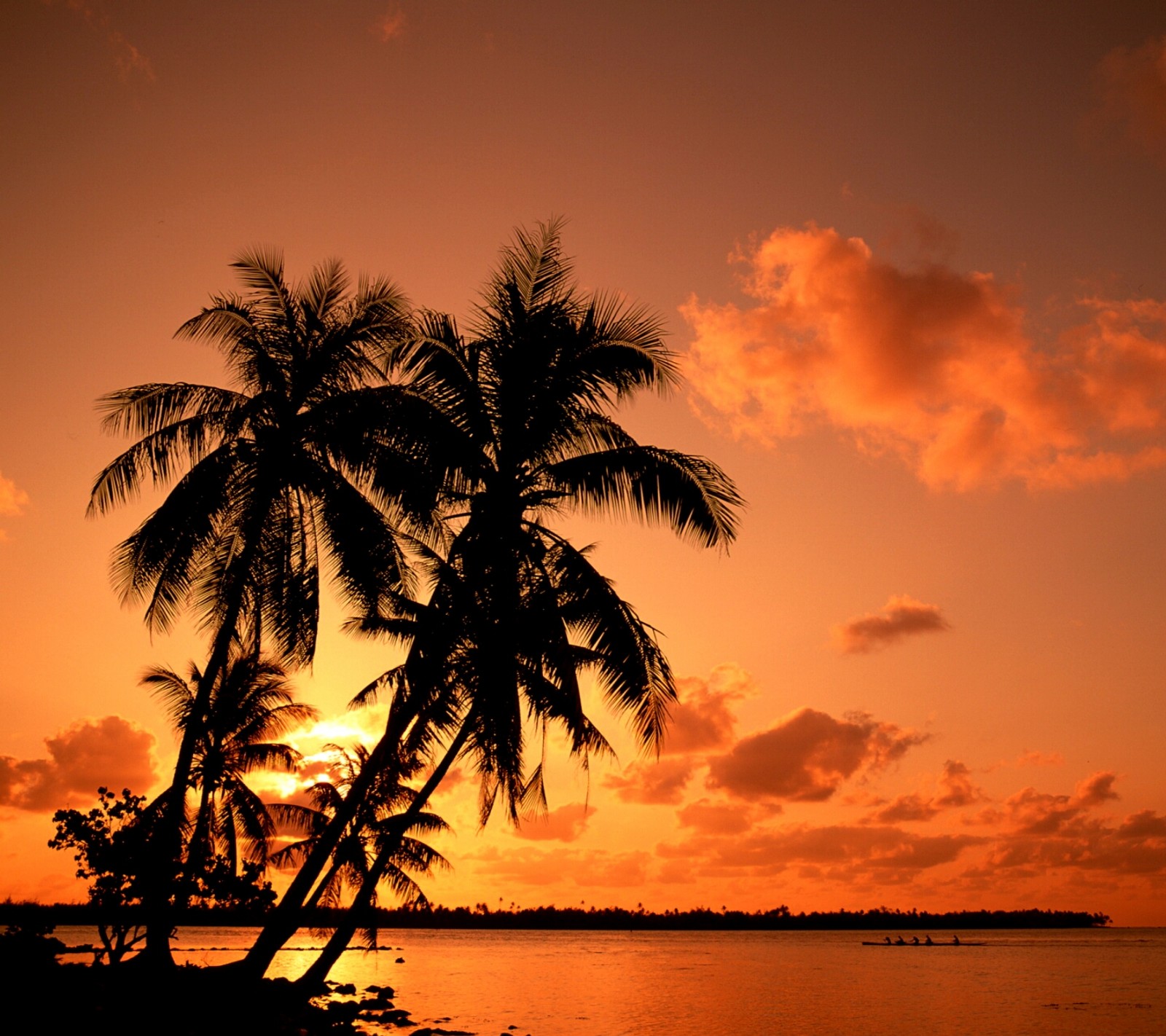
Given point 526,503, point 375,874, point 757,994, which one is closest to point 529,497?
point 526,503

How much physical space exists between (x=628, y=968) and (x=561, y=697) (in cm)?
5344

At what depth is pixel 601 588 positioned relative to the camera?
13383 millimetres

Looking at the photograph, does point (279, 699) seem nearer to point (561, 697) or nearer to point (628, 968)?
point (561, 697)

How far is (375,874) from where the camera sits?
15.8 meters

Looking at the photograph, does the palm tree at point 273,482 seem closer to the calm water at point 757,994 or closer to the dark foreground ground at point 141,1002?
the dark foreground ground at point 141,1002

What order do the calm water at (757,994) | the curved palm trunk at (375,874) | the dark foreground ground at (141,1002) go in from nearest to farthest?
the dark foreground ground at (141,1002) < the curved palm trunk at (375,874) < the calm water at (757,994)

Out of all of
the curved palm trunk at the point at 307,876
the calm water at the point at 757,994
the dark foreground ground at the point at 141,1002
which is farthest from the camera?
the calm water at the point at 757,994

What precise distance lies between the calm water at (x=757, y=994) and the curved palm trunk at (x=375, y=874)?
355 inches

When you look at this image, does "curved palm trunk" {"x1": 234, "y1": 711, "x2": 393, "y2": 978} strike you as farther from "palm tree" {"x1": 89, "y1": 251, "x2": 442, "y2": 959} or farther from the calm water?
the calm water

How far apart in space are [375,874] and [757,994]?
31.8 metres

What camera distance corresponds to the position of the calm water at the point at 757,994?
94.4 ft

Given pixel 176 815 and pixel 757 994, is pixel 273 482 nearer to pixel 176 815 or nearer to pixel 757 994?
pixel 176 815

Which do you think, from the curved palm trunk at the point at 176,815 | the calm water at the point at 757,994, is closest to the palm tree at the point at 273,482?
the curved palm trunk at the point at 176,815

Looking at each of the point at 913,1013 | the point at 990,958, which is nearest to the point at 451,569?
the point at 913,1013
